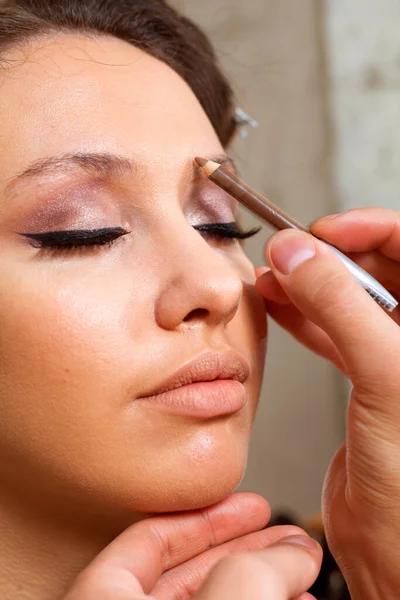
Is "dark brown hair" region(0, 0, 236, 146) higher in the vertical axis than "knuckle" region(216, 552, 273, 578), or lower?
higher

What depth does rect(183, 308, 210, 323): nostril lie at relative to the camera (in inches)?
27.5

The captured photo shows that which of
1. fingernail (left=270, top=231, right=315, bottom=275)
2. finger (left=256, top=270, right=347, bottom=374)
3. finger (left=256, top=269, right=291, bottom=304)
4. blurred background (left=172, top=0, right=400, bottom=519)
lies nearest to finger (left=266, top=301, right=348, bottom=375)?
finger (left=256, top=270, right=347, bottom=374)

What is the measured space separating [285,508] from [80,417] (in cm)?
113

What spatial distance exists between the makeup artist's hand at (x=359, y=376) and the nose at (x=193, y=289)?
0.21 ft

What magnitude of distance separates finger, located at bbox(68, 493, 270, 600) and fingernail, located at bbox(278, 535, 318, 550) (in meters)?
0.06

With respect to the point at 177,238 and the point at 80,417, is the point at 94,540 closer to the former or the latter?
the point at 80,417

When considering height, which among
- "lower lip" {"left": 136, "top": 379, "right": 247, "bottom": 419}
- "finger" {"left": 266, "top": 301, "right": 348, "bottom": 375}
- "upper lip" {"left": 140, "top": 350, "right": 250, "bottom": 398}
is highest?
"upper lip" {"left": 140, "top": 350, "right": 250, "bottom": 398}

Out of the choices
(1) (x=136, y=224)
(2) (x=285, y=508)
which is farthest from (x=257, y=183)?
(1) (x=136, y=224)

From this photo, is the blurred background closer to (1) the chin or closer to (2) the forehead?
(2) the forehead

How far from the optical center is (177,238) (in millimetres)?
728

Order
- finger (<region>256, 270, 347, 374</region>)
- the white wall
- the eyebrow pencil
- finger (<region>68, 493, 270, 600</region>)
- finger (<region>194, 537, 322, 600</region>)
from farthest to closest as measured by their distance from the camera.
A: 1. the white wall
2. finger (<region>256, 270, 347, 374</region>)
3. the eyebrow pencil
4. finger (<region>68, 493, 270, 600</region>)
5. finger (<region>194, 537, 322, 600</region>)

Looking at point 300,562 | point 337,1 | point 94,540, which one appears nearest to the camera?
point 300,562

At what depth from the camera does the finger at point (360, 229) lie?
2.84ft

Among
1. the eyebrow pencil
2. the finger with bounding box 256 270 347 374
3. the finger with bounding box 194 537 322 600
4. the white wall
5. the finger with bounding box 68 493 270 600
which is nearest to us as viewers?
the finger with bounding box 194 537 322 600
